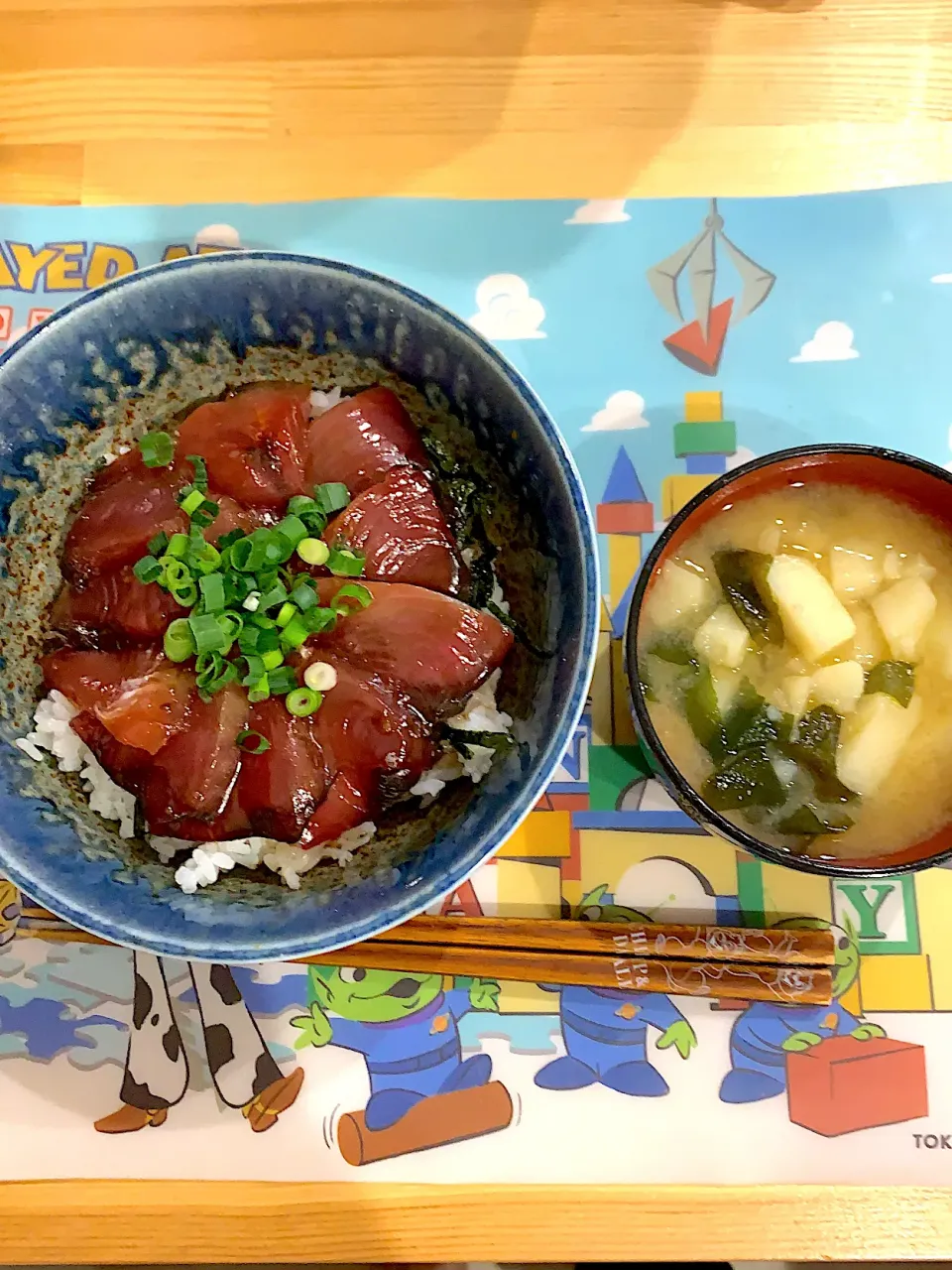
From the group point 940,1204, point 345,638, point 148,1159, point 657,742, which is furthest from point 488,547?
point 940,1204

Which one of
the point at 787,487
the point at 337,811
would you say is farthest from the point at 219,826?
the point at 787,487

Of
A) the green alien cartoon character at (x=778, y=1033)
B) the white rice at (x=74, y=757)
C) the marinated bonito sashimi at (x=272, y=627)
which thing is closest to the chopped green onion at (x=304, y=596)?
the marinated bonito sashimi at (x=272, y=627)

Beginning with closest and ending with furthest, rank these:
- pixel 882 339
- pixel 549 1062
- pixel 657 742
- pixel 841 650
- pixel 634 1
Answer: pixel 657 742
pixel 841 650
pixel 549 1062
pixel 882 339
pixel 634 1

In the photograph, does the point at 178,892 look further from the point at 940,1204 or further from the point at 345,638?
the point at 940,1204

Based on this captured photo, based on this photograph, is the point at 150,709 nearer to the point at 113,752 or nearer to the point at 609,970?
the point at 113,752

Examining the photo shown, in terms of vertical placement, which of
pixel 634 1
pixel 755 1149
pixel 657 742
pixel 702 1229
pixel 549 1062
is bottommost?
pixel 702 1229

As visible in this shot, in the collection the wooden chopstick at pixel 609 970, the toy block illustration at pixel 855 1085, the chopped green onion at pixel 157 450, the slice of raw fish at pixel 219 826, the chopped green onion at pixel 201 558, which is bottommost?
the toy block illustration at pixel 855 1085

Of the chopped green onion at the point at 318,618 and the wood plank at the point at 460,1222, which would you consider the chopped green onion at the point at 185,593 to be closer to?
the chopped green onion at the point at 318,618
